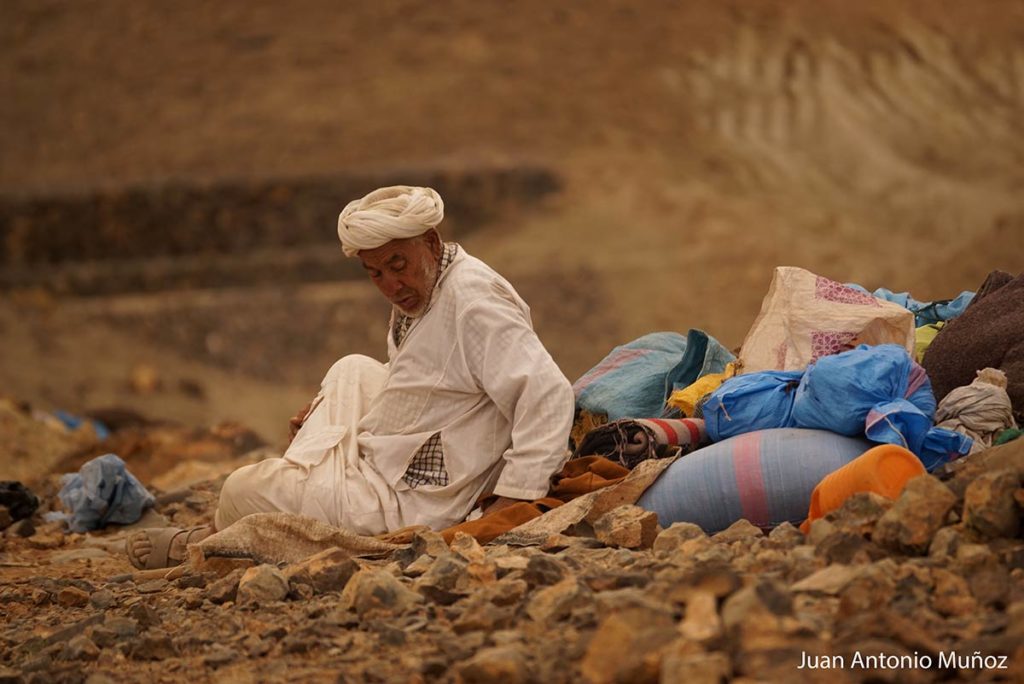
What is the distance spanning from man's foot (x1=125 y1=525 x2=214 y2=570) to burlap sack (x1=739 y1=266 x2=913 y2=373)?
1.88 m

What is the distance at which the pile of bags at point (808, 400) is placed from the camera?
4.11 m

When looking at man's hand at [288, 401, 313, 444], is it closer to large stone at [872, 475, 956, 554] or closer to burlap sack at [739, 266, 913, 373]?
burlap sack at [739, 266, 913, 373]

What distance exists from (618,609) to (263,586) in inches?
53.1

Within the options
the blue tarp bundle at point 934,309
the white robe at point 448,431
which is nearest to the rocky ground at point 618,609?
the white robe at point 448,431

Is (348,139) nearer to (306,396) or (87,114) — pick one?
(87,114)

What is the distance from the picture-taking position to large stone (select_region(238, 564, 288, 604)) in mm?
3953

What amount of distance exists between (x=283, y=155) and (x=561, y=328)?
255 inches

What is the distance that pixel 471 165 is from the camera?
18.3 m

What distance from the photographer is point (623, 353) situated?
5363 mm

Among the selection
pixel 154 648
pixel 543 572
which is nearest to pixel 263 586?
pixel 154 648

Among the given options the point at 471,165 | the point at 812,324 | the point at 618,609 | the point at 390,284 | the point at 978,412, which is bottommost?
the point at 618,609

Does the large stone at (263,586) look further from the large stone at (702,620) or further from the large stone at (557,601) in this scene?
the large stone at (702,620)

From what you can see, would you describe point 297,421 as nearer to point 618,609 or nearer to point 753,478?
point 753,478

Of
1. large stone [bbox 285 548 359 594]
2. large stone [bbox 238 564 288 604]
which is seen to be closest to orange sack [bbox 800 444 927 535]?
large stone [bbox 285 548 359 594]
